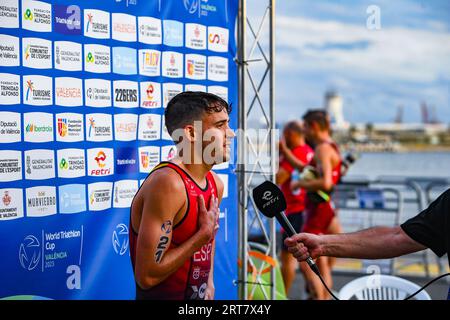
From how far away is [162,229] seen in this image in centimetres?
345

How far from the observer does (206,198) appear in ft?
12.2

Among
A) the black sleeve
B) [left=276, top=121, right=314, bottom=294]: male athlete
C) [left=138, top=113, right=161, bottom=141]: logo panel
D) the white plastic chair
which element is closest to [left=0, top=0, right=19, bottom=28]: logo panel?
[left=138, top=113, right=161, bottom=141]: logo panel

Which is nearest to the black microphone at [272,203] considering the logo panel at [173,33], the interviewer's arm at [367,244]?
the interviewer's arm at [367,244]

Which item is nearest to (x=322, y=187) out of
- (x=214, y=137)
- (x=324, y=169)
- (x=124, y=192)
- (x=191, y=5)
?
(x=324, y=169)

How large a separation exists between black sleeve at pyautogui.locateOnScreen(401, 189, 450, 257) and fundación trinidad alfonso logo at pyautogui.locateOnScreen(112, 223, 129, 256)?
71.2 inches

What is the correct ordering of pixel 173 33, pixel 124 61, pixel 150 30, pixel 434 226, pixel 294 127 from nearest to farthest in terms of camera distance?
pixel 434 226, pixel 124 61, pixel 150 30, pixel 173 33, pixel 294 127

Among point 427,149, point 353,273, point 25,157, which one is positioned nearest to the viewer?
point 25,157

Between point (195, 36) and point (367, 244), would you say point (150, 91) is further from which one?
point (367, 244)

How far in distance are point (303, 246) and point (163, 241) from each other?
95 cm

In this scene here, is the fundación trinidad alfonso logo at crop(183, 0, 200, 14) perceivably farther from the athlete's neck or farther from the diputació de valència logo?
the diputació de valència logo
